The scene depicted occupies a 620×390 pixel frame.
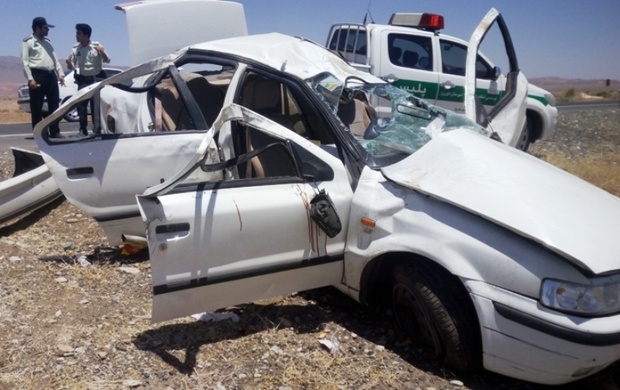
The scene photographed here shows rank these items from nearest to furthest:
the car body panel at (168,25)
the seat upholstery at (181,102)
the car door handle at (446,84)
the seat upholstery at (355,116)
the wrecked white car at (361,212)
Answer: the wrecked white car at (361,212)
the seat upholstery at (355,116)
the seat upholstery at (181,102)
the car body panel at (168,25)
the car door handle at (446,84)

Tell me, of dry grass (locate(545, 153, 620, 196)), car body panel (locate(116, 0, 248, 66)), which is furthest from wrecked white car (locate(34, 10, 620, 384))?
dry grass (locate(545, 153, 620, 196))

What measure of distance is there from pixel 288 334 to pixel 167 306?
0.77 m

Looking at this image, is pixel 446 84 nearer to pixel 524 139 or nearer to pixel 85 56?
pixel 524 139

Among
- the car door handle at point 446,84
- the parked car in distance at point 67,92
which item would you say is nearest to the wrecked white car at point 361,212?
the car door handle at point 446,84

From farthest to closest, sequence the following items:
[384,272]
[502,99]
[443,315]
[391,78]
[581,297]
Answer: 1. [391,78]
2. [502,99]
3. [384,272]
4. [443,315]
5. [581,297]

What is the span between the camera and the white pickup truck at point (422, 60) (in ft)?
29.1

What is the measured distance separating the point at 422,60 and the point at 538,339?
6.88 metres

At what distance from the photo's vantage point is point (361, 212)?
3.44 m

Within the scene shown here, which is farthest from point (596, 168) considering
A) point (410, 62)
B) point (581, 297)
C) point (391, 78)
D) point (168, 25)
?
point (581, 297)

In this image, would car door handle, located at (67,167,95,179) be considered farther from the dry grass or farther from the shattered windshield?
the dry grass

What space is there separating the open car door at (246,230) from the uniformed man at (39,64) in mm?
6333

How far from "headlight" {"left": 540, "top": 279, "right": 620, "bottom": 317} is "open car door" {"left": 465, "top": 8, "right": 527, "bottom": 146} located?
1.88 metres

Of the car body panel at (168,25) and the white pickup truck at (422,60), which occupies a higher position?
the car body panel at (168,25)

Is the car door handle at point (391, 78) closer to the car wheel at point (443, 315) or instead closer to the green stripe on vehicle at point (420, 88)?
the green stripe on vehicle at point (420, 88)
